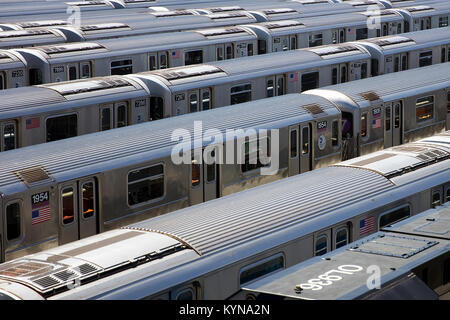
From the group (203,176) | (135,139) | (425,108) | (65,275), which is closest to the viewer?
(65,275)

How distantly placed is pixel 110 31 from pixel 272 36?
6.89m

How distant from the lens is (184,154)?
18453 millimetres

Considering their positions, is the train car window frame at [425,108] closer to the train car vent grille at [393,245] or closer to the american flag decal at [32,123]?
the american flag decal at [32,123]

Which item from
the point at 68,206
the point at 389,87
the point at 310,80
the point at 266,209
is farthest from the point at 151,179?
the point at 310,80

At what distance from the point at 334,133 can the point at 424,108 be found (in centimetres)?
471

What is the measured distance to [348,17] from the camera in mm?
41000

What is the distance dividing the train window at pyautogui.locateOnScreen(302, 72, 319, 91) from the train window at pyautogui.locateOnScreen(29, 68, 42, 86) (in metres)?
8.84

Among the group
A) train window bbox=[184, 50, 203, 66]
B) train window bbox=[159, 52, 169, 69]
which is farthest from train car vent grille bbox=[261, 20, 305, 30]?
train window bbox=[159, 52, 169, 69]

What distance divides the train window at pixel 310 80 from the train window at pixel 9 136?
1117 cm

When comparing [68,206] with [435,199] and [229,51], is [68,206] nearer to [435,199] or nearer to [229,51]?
[435,199]

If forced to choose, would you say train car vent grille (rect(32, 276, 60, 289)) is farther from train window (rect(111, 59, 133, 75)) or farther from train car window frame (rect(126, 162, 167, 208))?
train window (rect(111, 59, 133, 75))

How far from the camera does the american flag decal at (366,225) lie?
49.0 feet

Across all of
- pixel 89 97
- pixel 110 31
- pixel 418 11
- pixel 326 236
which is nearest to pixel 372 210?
pixel 326 236
